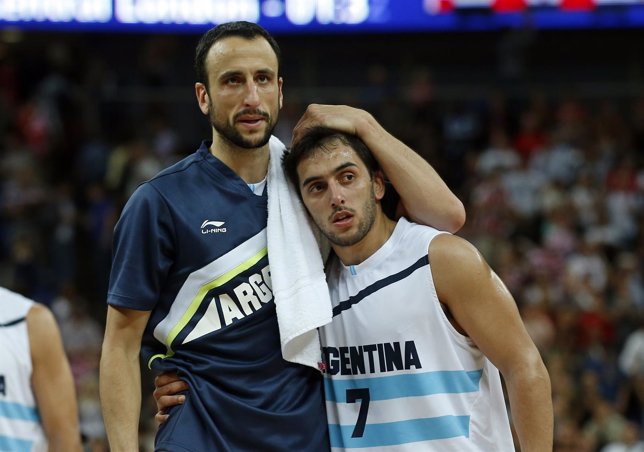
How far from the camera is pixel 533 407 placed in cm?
379

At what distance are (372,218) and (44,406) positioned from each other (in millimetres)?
1626

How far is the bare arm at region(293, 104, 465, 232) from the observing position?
4047mm

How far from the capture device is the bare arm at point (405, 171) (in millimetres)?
Answer: 4047

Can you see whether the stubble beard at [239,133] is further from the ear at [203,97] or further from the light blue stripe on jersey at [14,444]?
the light blue stripe on jersey at [14,444]

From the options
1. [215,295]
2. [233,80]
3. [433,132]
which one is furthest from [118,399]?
[433,132]

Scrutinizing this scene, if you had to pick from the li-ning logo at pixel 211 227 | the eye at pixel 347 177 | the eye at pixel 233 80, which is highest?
the eye at pixel 233 80

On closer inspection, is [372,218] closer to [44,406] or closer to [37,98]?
[44,406]

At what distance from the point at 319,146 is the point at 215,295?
2.24 ft

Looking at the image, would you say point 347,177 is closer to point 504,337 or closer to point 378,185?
point 378,185

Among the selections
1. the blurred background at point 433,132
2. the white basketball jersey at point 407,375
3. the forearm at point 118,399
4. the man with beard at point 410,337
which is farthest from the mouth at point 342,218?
the blurred background at point 433,132

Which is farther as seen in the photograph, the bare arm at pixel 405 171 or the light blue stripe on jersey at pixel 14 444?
the light blue stripe on jersey at pixel 14 444

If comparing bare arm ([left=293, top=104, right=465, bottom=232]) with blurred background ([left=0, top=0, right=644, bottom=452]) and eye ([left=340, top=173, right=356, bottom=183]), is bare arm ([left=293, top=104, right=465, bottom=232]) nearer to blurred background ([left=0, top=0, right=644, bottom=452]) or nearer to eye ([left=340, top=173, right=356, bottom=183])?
eye ([left=340, top=173, right=356, bottom=183])

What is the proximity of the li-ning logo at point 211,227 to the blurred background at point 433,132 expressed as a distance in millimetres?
5075

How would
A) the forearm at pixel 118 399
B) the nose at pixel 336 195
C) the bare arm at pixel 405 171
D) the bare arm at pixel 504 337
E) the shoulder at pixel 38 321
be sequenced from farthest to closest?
the shoulder at pixel 38 321
the bare arm at pixel 405 171
the nose at pixel 336 195
the bare arm at pixel 504 337
the forearm at pixel 118 399
